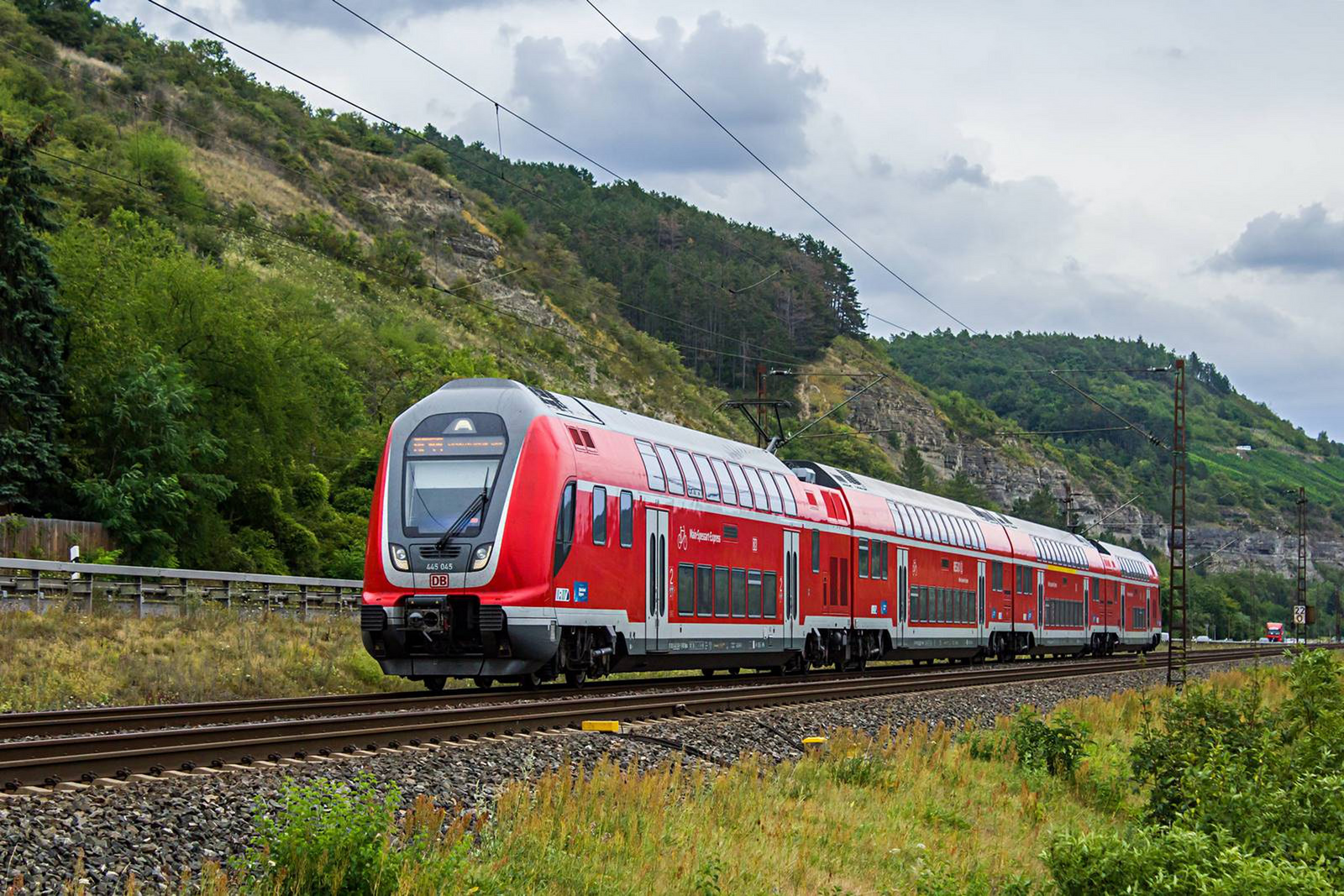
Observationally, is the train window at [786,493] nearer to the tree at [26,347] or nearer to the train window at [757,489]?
the train window at [757,489]

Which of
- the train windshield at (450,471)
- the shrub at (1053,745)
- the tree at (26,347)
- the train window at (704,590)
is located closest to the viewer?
the shrub at (1053,745)

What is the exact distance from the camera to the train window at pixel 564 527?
2205 cm

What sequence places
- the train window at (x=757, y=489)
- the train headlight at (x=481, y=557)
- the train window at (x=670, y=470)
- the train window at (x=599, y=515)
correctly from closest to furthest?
the train headlight at (x=481, y=557), the train window at (x=599, y=515), the train window at (x=670, y=470), the train window at (x=757, y=489)

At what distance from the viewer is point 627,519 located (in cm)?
2447

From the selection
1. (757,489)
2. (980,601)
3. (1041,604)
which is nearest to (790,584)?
(757,489)

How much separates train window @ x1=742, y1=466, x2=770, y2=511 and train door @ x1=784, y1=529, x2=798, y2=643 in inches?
44.5

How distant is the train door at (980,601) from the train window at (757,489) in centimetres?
1622

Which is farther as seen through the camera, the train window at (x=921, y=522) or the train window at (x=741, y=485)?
the train window at (x=921, y=522)

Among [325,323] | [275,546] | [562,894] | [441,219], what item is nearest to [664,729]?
[562,894]

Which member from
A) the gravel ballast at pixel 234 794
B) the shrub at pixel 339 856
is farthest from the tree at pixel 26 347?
the shrub at pixel 339 856

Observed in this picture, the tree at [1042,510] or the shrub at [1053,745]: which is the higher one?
the tree at [1042,510]

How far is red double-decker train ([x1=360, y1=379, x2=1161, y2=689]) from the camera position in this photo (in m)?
21.6

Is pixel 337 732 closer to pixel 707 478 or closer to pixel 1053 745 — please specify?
pixel 1053 745

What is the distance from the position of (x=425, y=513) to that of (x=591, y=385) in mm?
93359
